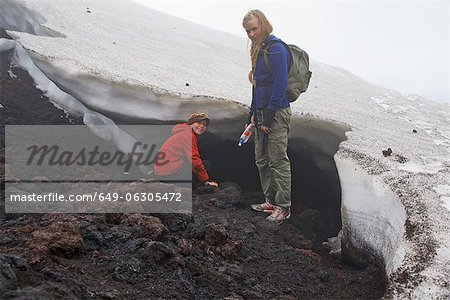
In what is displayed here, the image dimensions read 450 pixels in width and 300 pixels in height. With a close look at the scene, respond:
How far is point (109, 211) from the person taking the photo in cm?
325

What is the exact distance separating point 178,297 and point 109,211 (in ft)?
3.72

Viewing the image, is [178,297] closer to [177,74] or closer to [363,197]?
[363,197]

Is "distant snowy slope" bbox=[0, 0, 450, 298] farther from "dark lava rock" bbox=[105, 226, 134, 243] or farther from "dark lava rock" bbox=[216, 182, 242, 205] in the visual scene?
"dark lava rock" bbox=[105, 226, 134, 243]

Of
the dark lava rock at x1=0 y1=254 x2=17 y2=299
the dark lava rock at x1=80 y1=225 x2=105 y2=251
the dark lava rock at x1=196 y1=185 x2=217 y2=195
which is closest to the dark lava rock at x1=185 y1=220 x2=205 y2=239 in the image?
the dark lava rock at x1=80 y1=225 x2=105 y2=251

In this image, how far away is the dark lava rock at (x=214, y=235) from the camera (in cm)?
328

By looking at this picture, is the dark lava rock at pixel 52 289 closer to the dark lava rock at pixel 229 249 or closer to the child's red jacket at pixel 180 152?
the dark lava rock at pixel 229 249

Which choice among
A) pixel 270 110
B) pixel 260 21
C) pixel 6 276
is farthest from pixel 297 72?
pixel 6 276

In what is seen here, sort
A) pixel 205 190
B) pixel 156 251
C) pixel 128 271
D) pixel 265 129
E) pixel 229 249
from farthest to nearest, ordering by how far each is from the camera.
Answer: pixel 205 190, pixel 265 129, pixel 229 249, pixel 156 251, pixel 128 271

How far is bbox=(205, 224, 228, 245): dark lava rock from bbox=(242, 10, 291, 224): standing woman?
1157 mm

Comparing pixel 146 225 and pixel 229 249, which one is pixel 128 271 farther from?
pixel 229 249

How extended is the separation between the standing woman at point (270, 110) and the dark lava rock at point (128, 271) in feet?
6.93

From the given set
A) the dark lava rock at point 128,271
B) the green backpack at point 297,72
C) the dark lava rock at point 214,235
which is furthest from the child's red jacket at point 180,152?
the dark lava rock at point 128,271

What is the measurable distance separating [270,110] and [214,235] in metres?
1.44

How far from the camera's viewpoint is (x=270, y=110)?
161 inches
